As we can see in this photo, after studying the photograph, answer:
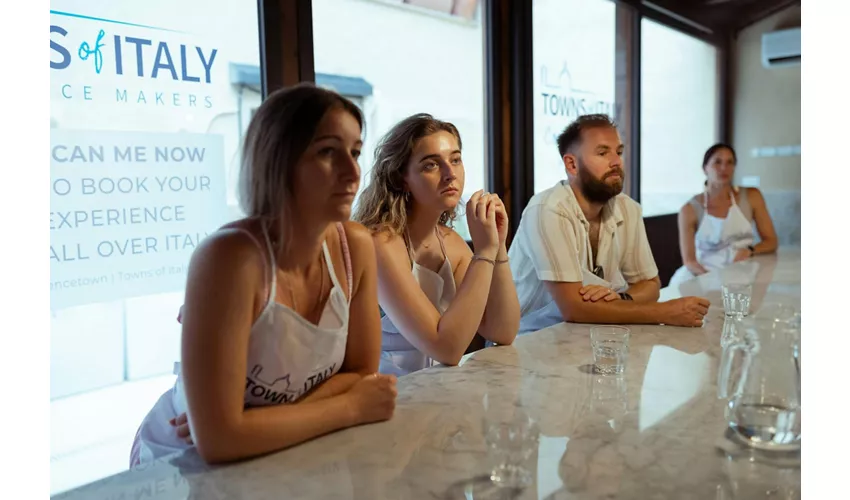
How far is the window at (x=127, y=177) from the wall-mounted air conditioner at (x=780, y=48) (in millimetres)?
4800

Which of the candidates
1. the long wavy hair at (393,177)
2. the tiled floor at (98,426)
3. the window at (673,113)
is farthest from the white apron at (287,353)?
the window at (673,113)

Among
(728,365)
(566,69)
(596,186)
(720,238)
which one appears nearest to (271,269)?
(728,365)

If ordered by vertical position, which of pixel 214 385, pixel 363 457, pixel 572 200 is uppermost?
pixel 572 200

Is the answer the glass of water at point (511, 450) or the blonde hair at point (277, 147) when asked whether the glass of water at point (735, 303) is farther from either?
the blonde hair at point (277, 147)

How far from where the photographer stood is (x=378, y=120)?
307 centimetres

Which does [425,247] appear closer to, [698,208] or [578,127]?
[578,127]

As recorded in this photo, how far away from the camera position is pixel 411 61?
320 centimetres

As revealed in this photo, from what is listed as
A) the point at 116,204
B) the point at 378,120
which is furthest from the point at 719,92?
the point at 116,204

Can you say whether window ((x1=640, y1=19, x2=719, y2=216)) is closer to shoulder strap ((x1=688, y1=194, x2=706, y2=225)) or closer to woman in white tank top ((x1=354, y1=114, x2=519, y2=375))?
shoulder strap ((x1=688, y1=194, x2=706, y2=225))

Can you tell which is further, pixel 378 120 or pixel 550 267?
pixel 378 120

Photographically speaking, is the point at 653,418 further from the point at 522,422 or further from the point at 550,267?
the point at 550,267

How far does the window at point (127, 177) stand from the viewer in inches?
78.4

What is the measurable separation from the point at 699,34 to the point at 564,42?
7.28ft

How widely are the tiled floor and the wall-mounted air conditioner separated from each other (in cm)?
533
